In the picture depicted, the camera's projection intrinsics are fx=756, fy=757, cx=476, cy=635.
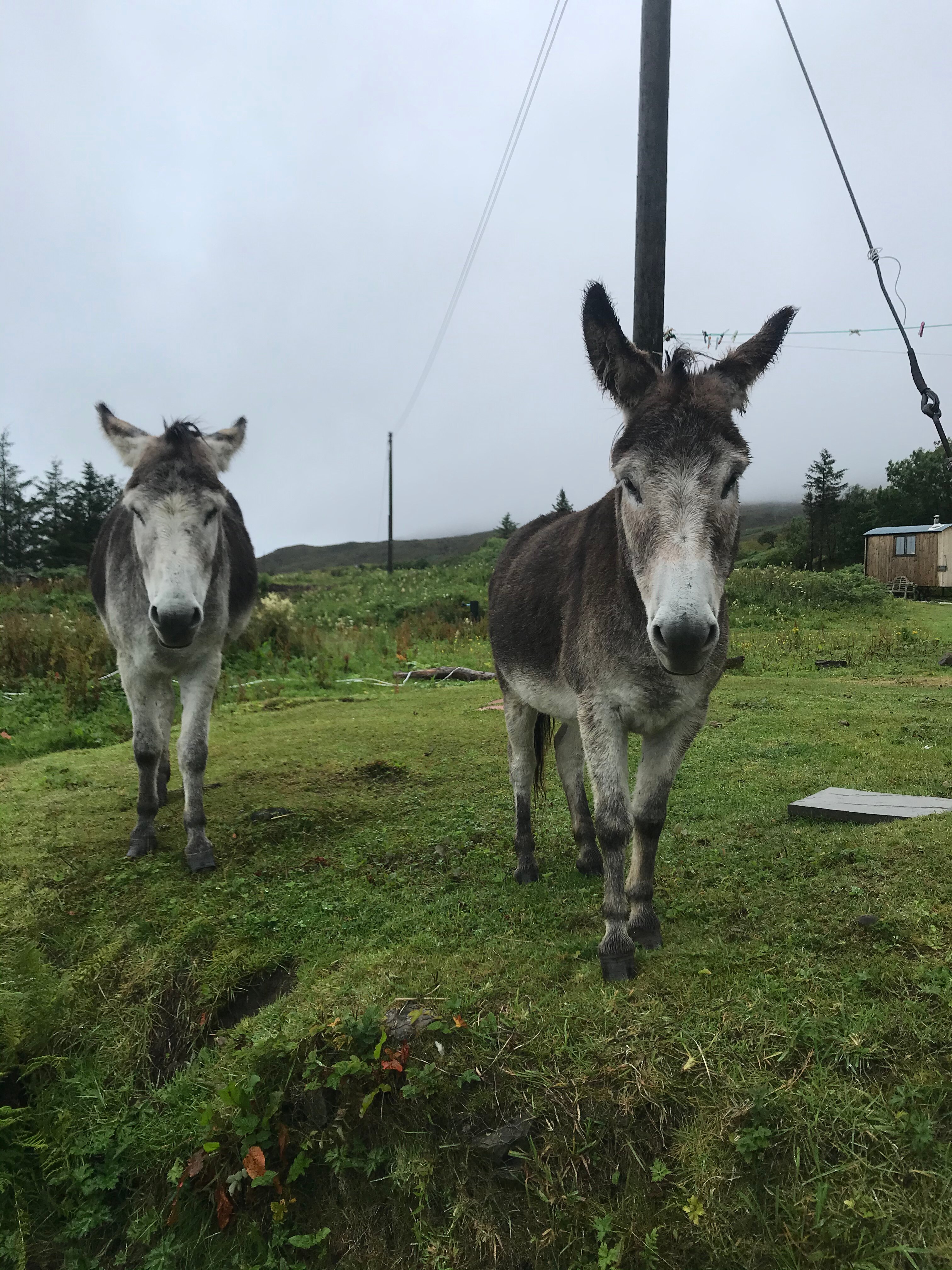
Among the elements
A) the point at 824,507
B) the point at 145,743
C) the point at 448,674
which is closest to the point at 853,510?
the point at 824,507

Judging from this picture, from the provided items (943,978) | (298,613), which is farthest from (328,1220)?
(298,613)

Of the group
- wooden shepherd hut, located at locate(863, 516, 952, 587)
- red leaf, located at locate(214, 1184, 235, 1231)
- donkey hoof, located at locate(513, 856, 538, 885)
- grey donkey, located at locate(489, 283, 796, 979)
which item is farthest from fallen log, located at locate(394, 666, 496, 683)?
wooden shepherd hut, located at locate(863, 516, 952, 587)

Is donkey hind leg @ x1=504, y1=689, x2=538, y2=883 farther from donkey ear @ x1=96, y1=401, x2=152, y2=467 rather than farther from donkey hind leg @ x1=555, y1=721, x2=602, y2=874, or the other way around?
donkey ear @ x1=96, y1=401, x2=152, y2=467

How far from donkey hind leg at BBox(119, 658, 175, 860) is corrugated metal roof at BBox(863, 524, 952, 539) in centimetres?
3537

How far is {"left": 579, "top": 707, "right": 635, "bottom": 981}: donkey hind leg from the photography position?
333 cm

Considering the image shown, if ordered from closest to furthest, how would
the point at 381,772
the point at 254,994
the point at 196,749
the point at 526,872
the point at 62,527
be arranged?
the point at 254,994, the point at 526,872, the point at 196,749, the point at 381,772, the point at 62,527

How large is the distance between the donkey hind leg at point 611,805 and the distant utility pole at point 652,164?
3448 millimetres

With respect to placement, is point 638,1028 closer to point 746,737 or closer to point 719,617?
point 719,617

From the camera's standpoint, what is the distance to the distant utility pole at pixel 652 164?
18.4 ft

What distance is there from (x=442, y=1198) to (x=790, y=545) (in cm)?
4857

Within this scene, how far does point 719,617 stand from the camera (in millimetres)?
3520

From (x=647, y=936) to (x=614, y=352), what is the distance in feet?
8.62

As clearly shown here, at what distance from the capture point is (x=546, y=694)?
4328 mm

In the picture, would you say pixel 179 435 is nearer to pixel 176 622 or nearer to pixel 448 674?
pixel 176 622
